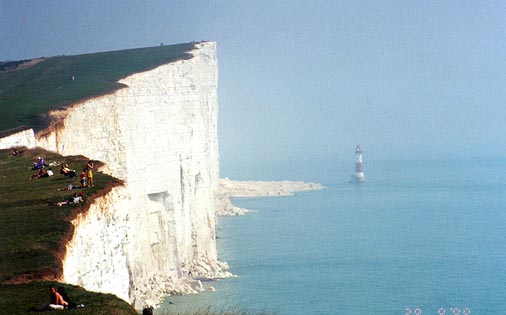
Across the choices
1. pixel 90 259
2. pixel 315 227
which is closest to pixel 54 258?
pixel 90 259

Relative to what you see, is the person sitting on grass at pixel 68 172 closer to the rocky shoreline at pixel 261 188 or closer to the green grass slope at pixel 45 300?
the green grass slope at pixel 45 300

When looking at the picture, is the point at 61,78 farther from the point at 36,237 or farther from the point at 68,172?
the point at 36,237

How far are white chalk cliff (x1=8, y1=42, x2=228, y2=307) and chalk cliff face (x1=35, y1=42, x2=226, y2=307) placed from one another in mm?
44

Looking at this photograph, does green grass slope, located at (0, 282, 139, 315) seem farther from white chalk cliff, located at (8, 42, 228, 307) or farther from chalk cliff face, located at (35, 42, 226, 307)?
white chalk cliff, located at (8, 42, 228, 307)

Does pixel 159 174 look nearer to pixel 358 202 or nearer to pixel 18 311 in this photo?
pixel 18 311

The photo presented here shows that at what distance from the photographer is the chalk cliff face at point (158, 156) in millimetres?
34156

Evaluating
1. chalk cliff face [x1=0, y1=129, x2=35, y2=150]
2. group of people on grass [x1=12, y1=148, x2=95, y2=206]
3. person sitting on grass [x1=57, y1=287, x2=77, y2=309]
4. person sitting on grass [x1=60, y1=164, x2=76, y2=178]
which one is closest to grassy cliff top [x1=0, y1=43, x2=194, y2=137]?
chalk cliff face [x1=0, y1=129, x2=35, y2=150]

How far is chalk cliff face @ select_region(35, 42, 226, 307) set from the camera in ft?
112

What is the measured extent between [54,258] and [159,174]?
28280 millimetres

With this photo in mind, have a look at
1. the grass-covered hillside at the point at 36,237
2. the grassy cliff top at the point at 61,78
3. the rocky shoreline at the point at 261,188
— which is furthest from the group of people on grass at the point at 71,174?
the rocky shoreline at the point at 261,188

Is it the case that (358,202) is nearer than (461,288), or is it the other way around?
(461,288)

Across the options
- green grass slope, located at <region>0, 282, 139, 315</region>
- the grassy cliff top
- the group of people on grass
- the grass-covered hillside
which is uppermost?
the grassy cliff top

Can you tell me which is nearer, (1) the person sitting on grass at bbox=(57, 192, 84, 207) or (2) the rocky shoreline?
(1) the person sitting on grass at bbox=(57, 192, 84, 207)

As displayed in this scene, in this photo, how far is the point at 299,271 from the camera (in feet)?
155
